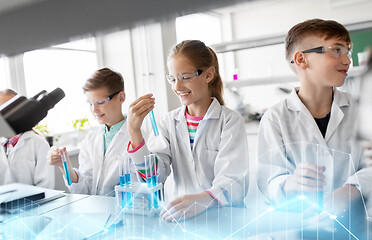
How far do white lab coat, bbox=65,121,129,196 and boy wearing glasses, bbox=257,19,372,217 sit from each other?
0.36 meters

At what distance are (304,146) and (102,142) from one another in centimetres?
51

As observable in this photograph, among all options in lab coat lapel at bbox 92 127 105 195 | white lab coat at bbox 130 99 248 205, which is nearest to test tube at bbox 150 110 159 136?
white lab coat at bbox 130 99 248 205

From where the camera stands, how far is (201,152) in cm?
68

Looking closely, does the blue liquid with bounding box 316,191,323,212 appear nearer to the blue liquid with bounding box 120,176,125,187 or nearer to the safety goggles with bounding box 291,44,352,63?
the safety goggles with bounding box 291,44,352,63

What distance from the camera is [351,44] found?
40 cm

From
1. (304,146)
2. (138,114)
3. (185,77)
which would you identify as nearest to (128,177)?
(138,114)

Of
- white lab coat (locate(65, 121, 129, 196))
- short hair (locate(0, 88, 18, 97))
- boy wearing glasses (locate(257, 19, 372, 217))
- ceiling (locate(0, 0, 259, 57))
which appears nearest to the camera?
ceiling (locate(0, 0, 259, 57))

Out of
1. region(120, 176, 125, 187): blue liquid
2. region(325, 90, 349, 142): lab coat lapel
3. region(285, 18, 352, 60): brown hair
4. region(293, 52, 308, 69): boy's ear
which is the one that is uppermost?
region(285, 18, 352, 60): brown hair

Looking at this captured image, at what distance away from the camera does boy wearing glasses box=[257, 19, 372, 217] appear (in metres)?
0.40

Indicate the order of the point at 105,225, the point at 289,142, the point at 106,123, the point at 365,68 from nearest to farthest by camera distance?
the point at 365,68
the point at 289,142
the point at 105,225
the point at 106,123

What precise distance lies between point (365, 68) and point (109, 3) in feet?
0.72

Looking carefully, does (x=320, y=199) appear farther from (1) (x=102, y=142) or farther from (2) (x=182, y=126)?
(1) (x=102, y=142)

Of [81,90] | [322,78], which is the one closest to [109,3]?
[322,78]

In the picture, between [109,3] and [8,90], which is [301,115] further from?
[8,90]
